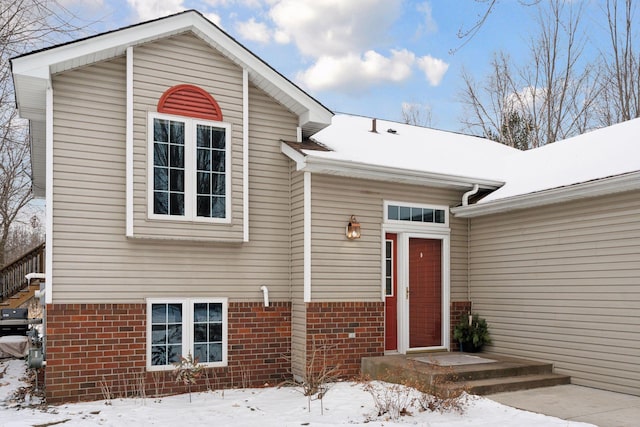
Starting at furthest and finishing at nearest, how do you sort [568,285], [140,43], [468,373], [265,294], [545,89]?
[545,89] < [265,294] < [568,285] < [140,43] < [468,373]

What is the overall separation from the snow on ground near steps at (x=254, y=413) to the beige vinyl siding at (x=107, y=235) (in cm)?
137

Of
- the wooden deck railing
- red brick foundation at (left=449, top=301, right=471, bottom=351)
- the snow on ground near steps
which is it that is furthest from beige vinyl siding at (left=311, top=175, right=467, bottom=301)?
the wooden deck railing

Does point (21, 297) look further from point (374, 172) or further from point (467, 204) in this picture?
point (467, 204)

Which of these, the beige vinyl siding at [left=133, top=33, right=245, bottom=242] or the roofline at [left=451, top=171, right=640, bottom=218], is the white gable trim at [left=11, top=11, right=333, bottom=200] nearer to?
the beige vinyl siding at [left=133, top=33, right=245, bottom=242]

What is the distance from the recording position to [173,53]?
745 centimetres

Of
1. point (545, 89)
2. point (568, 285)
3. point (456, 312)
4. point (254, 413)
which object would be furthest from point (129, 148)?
point (545, 89)

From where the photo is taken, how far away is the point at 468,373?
7.03 metres

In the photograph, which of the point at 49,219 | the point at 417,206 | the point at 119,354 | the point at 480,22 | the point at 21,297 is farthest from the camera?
the point at 21,297

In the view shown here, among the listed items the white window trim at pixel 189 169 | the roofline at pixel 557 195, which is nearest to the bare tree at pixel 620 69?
the roofline at pixel 557 195

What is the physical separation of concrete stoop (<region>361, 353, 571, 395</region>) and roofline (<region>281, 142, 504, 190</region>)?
275 cm

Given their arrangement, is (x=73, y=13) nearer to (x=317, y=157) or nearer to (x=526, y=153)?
(x=317, y=157)

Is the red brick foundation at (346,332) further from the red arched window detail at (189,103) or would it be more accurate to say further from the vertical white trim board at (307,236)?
the red arched window detail at (189,103)

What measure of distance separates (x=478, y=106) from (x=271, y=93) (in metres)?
17.0

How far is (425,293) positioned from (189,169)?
4407 mm
